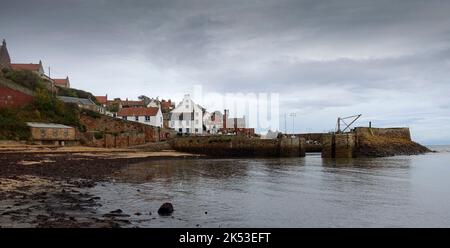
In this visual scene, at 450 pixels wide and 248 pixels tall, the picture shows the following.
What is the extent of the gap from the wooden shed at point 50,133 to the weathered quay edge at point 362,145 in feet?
128

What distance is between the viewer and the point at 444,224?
1562cm

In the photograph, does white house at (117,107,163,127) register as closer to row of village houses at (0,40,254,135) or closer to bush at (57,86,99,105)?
row of village houses at (0,40,254,135)

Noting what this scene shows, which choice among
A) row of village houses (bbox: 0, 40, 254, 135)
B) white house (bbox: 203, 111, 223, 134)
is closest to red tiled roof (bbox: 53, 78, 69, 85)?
row of village houses (bbox: 0, 40, 254, 135)

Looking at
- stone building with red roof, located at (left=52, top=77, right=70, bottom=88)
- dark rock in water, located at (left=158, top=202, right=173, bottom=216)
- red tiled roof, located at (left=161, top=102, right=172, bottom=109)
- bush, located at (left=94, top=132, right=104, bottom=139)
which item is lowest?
dark rock in water, located at (left=158, top=202, right=173, bottom=216)

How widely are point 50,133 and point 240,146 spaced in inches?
1210

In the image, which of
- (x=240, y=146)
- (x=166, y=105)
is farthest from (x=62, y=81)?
(x=240, y=146)

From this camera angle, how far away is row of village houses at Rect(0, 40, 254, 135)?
301 feet

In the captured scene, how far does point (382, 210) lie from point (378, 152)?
5128 cm

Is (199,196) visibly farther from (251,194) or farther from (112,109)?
(112,109)

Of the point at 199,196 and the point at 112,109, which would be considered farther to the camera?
the point at 112,109

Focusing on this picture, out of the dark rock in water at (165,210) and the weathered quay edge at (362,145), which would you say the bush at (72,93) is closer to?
the weathered quay edge at (362,145)

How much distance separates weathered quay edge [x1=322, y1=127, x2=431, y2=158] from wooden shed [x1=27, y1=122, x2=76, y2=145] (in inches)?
1532

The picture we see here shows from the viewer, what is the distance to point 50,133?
56.6 m
